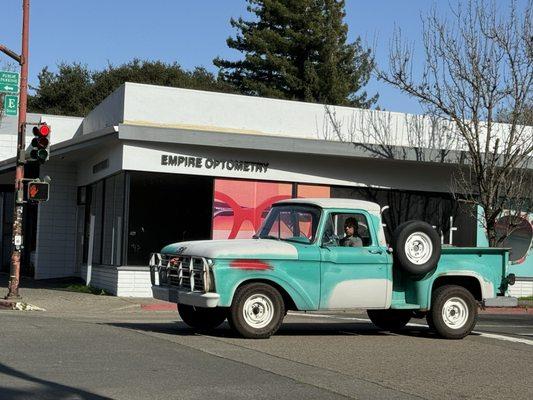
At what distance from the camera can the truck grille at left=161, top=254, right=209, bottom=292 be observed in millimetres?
11435

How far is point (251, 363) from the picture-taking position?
9680mm

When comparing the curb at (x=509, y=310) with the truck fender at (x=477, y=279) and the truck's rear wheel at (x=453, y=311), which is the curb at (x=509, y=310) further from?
the truck's rear wheel at (x=453, y=311)

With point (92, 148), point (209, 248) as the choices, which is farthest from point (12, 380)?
point (92, 148)

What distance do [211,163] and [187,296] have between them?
9.93 m

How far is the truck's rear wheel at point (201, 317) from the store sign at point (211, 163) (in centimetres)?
836

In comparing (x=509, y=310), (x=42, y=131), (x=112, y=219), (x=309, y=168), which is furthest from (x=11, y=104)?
(x=509, y=310)

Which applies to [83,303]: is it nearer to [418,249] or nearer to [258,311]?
[258,311]

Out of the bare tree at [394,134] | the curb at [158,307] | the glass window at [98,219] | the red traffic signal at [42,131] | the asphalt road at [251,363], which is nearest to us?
the asphalt road at [251,363]

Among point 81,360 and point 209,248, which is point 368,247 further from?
point 81,360

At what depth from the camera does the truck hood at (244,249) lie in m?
11.5

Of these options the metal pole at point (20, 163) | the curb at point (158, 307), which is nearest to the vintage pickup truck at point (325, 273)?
the curb at point (158, 307)

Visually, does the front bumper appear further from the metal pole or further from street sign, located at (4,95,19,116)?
street sign, located at (4,95,19,116)

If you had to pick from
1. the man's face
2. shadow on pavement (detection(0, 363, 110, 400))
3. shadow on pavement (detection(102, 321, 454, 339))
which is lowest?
shadow on pavement (detection(102, 321, 454, 339))

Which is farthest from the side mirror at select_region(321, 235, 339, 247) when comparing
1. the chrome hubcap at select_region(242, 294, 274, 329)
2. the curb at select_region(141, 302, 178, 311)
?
the curb at select_region(141, 302, 178, 311)
